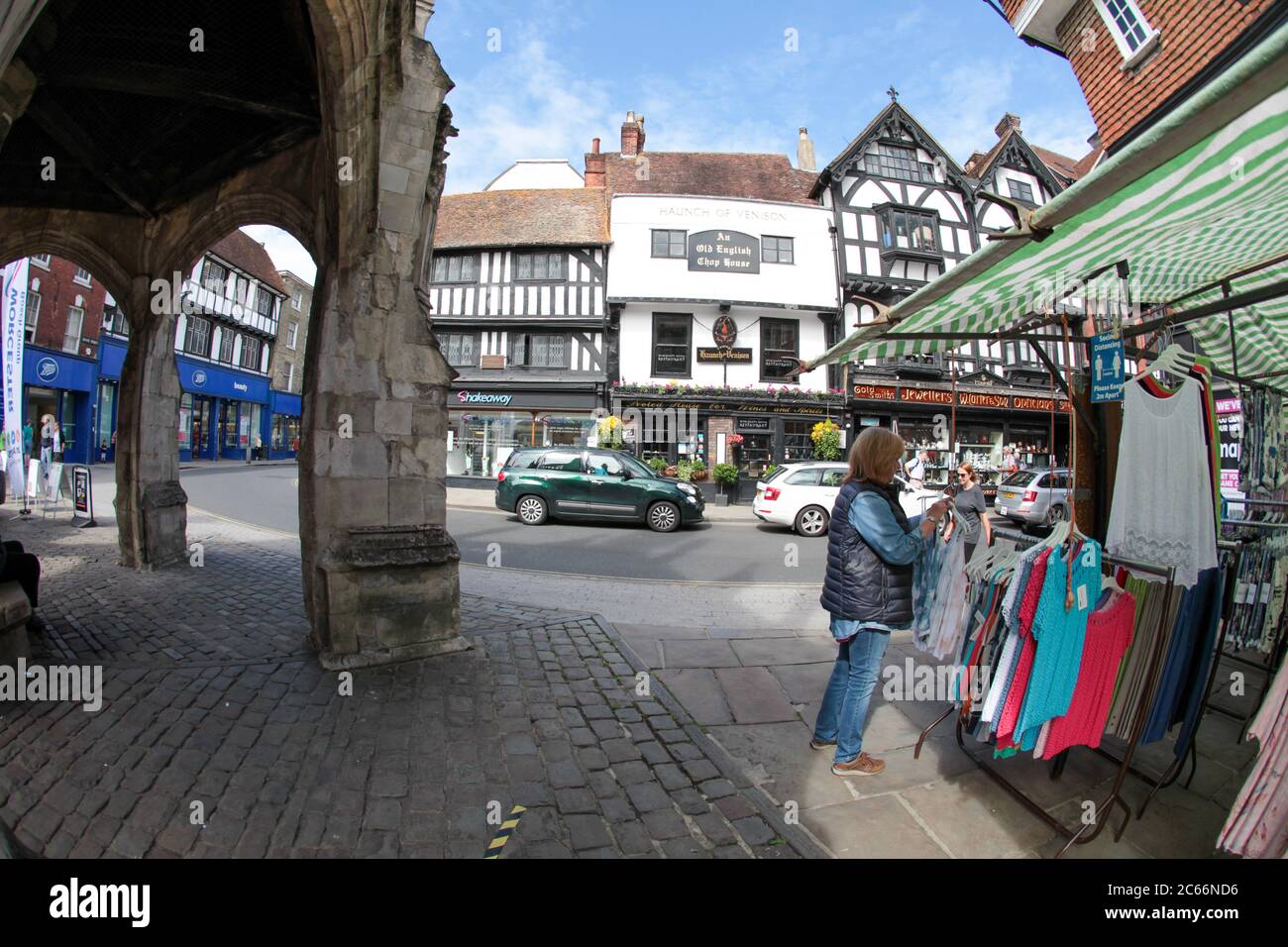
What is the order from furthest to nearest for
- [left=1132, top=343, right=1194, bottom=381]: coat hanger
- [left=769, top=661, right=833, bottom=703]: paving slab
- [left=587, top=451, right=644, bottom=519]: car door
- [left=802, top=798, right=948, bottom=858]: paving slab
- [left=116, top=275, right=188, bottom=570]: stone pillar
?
[left=587, top=451, right=644, bottom=519]: car door, [left=116, top=275, right=188, bottom=570]: stone pillar, [left=769, top=661, right=833, bottom=703]: paving slab, [left=1132, top=343, right=1194, bottom=381]: coat hanger, [left=802, top=798, right=948, bottom=858]: paving slab

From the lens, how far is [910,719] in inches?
142

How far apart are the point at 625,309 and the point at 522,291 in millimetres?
4445

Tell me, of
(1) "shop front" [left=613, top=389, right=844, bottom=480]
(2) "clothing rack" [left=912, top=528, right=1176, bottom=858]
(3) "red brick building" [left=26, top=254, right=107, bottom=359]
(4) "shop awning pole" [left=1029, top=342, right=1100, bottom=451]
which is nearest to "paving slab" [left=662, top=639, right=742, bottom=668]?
(2) "clothing rack" [left=912, top=528, right=1176, bottom=858]

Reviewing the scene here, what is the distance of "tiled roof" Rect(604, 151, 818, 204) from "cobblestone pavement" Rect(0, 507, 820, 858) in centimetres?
2257

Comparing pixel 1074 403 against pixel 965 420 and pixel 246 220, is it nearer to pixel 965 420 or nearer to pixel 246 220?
pixel 246 220

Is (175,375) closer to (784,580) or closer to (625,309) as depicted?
(784,580)

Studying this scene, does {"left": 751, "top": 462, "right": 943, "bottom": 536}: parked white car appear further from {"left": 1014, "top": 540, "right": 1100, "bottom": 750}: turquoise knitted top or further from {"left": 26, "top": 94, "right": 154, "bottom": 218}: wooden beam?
{"left": 26, "top": 94, "right": 154, "bottom": 218}: wooden beam

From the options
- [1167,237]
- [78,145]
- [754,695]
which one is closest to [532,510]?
[78,145]

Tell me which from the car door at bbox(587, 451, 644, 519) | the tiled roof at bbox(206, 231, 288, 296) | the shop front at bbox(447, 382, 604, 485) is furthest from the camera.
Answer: the tiled roof at bbox(206, 231, 288, 296)

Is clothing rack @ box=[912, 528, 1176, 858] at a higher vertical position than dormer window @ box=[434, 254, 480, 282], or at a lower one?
lower

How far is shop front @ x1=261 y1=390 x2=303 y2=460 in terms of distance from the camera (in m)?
38.7

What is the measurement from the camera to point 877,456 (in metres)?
2.88

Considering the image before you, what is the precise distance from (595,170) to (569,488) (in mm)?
19373
